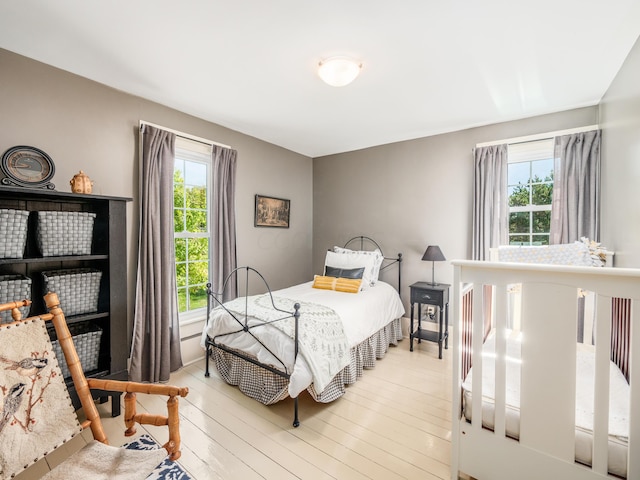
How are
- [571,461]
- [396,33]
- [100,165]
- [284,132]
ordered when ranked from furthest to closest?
1. [284,132]
2. [100,165]
3. [396,33]
4. [571,461]

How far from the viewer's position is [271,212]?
403 cm

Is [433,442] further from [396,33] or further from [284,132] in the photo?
[284,132]

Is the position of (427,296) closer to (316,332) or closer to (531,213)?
(531,213)

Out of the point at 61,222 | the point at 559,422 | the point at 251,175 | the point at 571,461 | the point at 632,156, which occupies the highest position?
the point at 251,175

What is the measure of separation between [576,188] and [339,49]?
8.29 ft

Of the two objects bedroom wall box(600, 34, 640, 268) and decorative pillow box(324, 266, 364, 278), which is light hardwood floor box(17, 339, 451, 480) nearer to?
decorative pillow box(324, 266, 364, 278)

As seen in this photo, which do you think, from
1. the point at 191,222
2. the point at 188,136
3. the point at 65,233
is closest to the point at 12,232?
the point at 65,233

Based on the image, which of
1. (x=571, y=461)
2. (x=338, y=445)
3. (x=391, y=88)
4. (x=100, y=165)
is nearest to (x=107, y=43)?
(x=100, y=165)

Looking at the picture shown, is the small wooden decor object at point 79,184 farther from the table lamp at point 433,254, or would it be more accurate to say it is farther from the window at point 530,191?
the window at point 530,191

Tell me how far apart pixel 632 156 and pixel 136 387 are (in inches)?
125

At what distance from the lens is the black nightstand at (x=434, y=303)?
10.8 ft

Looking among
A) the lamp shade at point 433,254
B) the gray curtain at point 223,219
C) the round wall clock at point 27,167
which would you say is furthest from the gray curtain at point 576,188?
the round wall clock at point 27,167

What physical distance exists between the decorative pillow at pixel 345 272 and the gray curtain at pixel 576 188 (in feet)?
6.37

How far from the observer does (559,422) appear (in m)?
1.35
